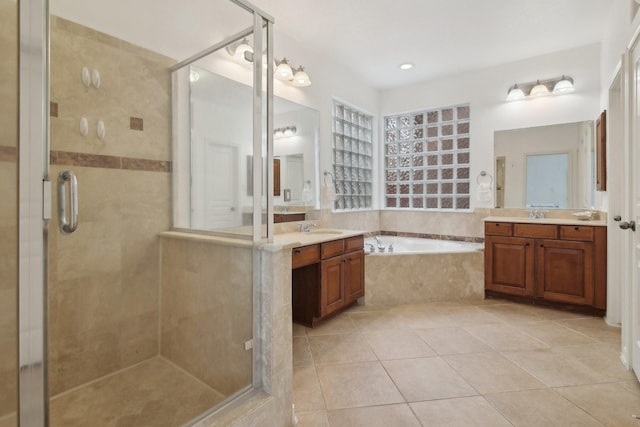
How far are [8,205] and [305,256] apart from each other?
5.93ft

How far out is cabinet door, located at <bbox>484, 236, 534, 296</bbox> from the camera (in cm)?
324

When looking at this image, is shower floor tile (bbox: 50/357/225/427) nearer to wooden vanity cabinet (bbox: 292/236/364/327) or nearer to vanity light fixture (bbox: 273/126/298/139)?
wooden vanity cabinet (bbox: 292/236/364/327)

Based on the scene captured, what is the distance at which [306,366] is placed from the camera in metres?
2.11

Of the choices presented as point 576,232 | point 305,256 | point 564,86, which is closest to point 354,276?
point 305,256

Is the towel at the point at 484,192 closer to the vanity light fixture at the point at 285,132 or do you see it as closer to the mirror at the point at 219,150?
the vanity light fixture at the point at 285,132

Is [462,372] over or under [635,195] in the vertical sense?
under

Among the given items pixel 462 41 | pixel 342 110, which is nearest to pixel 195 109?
pixel 342 110

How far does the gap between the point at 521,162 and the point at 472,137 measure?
2.02ft

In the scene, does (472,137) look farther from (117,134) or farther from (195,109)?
(117,134)

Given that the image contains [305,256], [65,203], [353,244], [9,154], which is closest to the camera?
[9,154]

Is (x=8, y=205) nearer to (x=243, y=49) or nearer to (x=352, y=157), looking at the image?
(x=243, y=49)

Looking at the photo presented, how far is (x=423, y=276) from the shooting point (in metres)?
3.39

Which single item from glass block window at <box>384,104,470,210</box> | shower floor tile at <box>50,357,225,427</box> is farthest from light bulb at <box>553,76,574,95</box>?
shower floor tile at <box>50,357,225,427</box>

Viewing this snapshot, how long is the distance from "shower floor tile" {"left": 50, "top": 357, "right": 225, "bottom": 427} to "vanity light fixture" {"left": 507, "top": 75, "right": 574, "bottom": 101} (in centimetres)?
406
